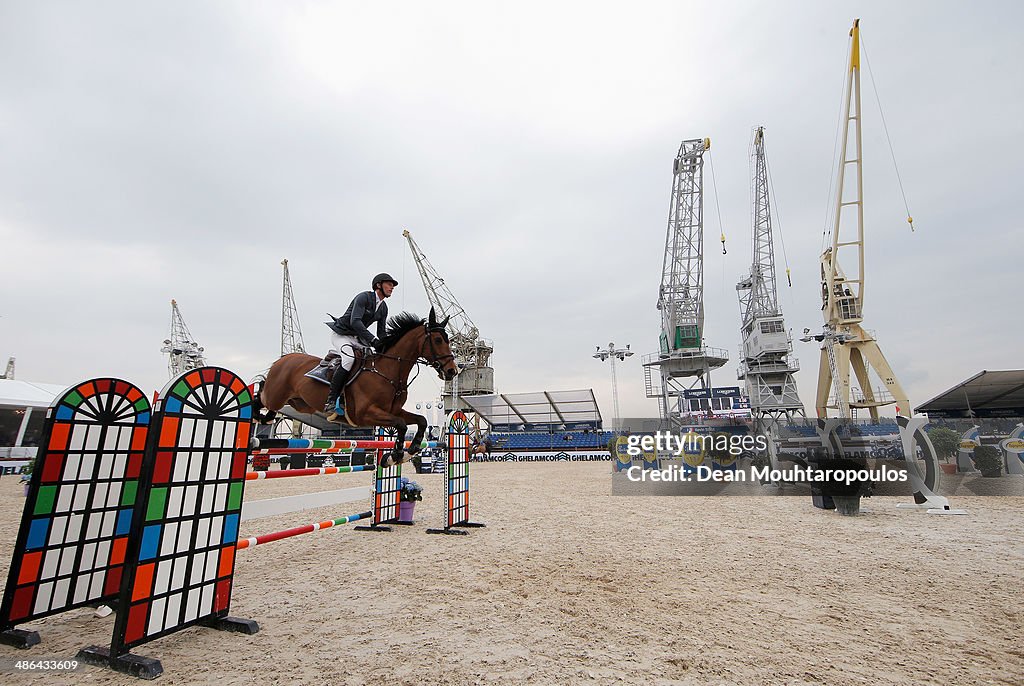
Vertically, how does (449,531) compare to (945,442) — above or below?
below

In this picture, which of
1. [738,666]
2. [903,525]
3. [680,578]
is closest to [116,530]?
[738,666]

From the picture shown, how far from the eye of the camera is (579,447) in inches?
1551

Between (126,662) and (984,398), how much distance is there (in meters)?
23.6

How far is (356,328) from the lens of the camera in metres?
4.46

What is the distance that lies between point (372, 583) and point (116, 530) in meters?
1.71

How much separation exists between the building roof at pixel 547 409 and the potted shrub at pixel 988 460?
33.5 m

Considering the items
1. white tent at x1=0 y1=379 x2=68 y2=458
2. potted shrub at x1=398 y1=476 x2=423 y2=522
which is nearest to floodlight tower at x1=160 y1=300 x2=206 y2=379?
white tent at x1=0 y1=379 x2=68 y2=458

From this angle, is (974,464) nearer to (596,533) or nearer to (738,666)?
(596,533)

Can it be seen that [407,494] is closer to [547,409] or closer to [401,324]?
[401,324]

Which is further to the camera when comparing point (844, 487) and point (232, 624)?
point (844, 487)

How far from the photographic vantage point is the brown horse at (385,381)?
428 cm

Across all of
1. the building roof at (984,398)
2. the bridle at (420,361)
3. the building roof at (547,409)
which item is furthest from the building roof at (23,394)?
the building roof at (984,398)

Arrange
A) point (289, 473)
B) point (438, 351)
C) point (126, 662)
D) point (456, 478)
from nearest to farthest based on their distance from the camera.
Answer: point (126, 662)
point (289, 473)
point (438, 351)
point (456, 478)

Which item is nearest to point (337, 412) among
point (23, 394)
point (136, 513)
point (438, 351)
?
point (438, 351)
